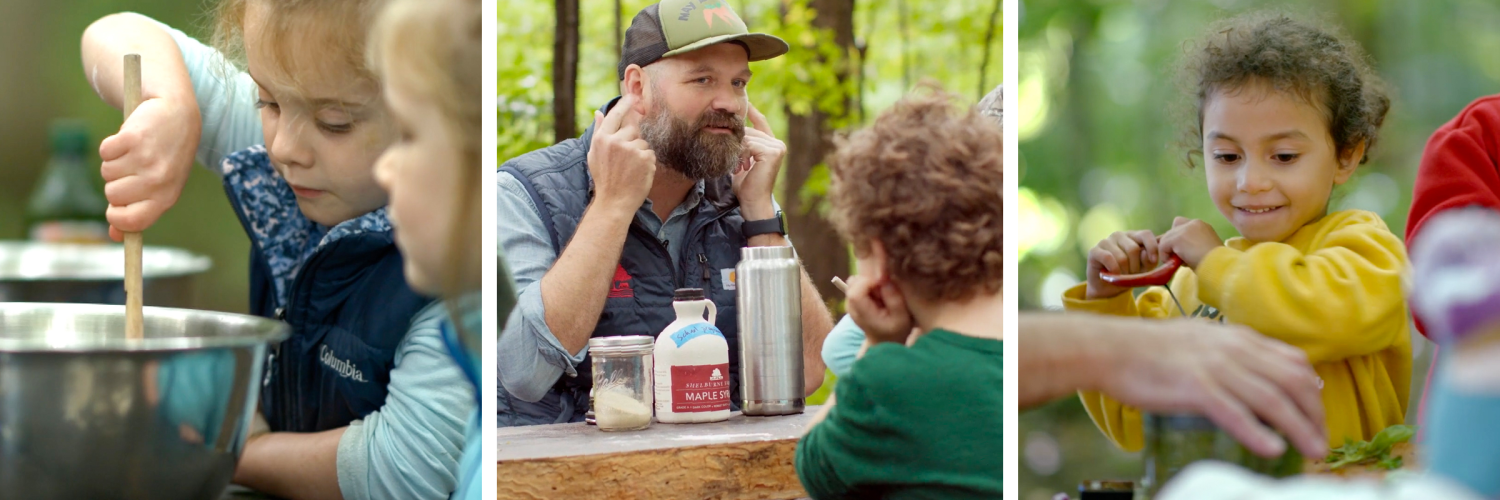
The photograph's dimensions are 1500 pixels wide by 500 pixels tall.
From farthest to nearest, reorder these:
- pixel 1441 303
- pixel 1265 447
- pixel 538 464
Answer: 1. pixel 538 464
2. pixel 1265 447
3. pixel 1441 303

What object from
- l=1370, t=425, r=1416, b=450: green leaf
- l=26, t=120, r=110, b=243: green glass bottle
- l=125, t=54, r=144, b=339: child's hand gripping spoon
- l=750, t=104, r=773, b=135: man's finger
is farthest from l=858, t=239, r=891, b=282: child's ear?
l=26, t=120, r=110, b=243: green glass bottle

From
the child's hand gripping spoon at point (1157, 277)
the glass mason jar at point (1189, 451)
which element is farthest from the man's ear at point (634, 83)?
the glass mason jar at point (1189, 451)

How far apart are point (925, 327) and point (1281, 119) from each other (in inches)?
23.6

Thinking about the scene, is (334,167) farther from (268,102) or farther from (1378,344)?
(1378,344)

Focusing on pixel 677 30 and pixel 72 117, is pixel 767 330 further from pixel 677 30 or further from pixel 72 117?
pixel 72 117

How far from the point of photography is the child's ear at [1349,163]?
1646 mm

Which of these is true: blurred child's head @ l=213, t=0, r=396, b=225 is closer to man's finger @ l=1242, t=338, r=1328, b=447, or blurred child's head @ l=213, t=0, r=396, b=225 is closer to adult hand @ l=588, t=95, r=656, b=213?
adult hand @ l=588, t=95, r=656, b=213

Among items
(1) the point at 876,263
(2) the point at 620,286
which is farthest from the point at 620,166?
(1) the point at 876,263

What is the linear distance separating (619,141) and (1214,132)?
896 mm

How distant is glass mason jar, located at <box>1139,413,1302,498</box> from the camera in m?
1.53

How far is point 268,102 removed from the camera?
1.69 meters

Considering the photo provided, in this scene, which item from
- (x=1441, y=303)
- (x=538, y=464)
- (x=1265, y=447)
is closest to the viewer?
(x=1441, y=303)

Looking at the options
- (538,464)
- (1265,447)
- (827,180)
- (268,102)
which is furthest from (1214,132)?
(268,102)

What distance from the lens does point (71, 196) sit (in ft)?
6.64
